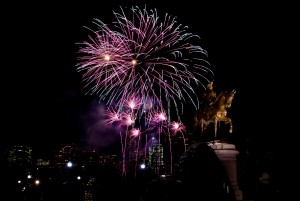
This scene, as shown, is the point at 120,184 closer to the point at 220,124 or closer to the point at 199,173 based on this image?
the point at 199,173

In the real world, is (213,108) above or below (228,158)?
above

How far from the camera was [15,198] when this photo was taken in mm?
11250

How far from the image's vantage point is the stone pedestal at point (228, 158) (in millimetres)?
13766

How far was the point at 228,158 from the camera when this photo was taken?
1394cm

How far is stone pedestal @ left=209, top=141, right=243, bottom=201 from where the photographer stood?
13766mm

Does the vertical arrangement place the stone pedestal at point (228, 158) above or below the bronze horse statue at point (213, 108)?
below

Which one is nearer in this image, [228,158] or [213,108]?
[228,158]

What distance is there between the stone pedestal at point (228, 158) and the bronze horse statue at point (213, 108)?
177 cm

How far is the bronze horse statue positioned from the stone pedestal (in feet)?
5.81

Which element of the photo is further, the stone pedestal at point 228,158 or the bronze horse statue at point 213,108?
the bronze horse statue at point 213,108

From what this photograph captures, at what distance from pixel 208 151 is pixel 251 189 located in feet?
16.0

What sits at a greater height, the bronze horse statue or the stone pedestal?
the bronze horse statue

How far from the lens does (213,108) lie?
51.5 feet

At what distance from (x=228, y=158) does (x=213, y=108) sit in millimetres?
2561
